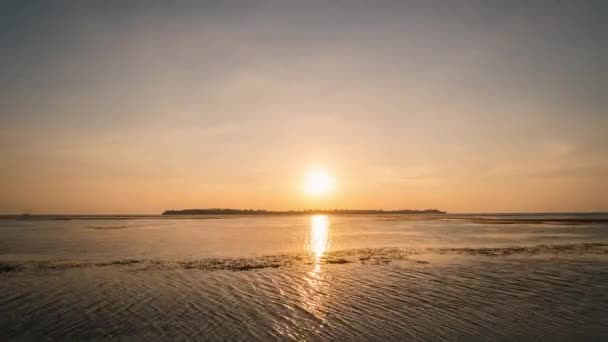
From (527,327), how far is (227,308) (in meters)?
11.1

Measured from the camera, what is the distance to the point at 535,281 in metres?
19.2

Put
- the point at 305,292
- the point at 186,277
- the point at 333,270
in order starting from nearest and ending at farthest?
the point at 305,292, the point at 186,277, the point at 333,270

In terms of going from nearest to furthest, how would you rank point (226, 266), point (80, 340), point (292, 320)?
point (80, 340), point (292, 320), point (226, 266)

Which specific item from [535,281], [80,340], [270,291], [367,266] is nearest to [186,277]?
[270,291]

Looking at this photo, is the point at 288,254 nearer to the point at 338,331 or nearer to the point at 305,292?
the point at 305,292

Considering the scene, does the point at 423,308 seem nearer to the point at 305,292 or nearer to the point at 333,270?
the point at 305,292

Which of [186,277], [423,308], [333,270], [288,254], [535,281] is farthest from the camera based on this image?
[288,254]

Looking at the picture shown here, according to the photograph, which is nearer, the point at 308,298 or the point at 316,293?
the point at 308,298

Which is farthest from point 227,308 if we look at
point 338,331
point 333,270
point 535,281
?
point 535,281

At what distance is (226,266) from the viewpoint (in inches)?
999

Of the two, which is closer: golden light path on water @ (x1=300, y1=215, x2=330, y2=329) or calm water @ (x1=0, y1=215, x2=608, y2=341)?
calm water @ (x1=0, y1=215, x2=608, y2=341)

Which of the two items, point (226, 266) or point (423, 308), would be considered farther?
point (226, 266)

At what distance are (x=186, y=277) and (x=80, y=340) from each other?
10.4m

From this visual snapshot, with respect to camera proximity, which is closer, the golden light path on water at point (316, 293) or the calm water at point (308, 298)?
the calm water at point (308, 298)
